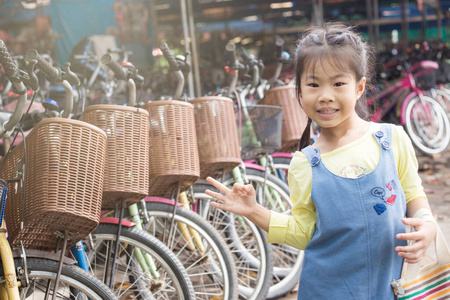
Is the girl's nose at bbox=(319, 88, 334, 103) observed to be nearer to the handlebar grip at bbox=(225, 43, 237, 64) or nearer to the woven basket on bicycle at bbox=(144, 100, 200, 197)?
the woven basket on bicycle at bbox=(144, 100, 200, 197)

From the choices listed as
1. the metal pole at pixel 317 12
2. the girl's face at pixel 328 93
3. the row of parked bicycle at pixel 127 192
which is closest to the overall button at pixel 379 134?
the girl's face at pixel 328 93

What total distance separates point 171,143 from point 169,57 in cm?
54

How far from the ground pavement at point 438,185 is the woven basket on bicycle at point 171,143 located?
4.95ft

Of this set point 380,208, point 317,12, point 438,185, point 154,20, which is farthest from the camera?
point 317,12

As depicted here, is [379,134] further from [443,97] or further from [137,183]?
[443,97]

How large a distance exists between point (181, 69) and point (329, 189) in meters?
1.78

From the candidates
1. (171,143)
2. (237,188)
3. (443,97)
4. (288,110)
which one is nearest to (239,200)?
(237,188)

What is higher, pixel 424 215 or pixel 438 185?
pixel 424 215

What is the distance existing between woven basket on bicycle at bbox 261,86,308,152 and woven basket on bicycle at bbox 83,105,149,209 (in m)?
1.84

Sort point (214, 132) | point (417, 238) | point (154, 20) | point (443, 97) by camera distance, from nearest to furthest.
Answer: point (417, 238)
point (214, 132)
point (154, 20)
point (443, 97)

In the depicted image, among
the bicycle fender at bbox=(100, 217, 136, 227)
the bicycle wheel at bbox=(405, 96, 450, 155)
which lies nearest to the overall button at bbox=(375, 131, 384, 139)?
the bicycle fender at bbox=(100, 217, 136, 227)

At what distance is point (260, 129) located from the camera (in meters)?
4.07

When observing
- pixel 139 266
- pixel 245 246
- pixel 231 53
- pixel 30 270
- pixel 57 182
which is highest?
pixel 231 53

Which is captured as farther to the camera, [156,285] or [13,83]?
[156,285]
